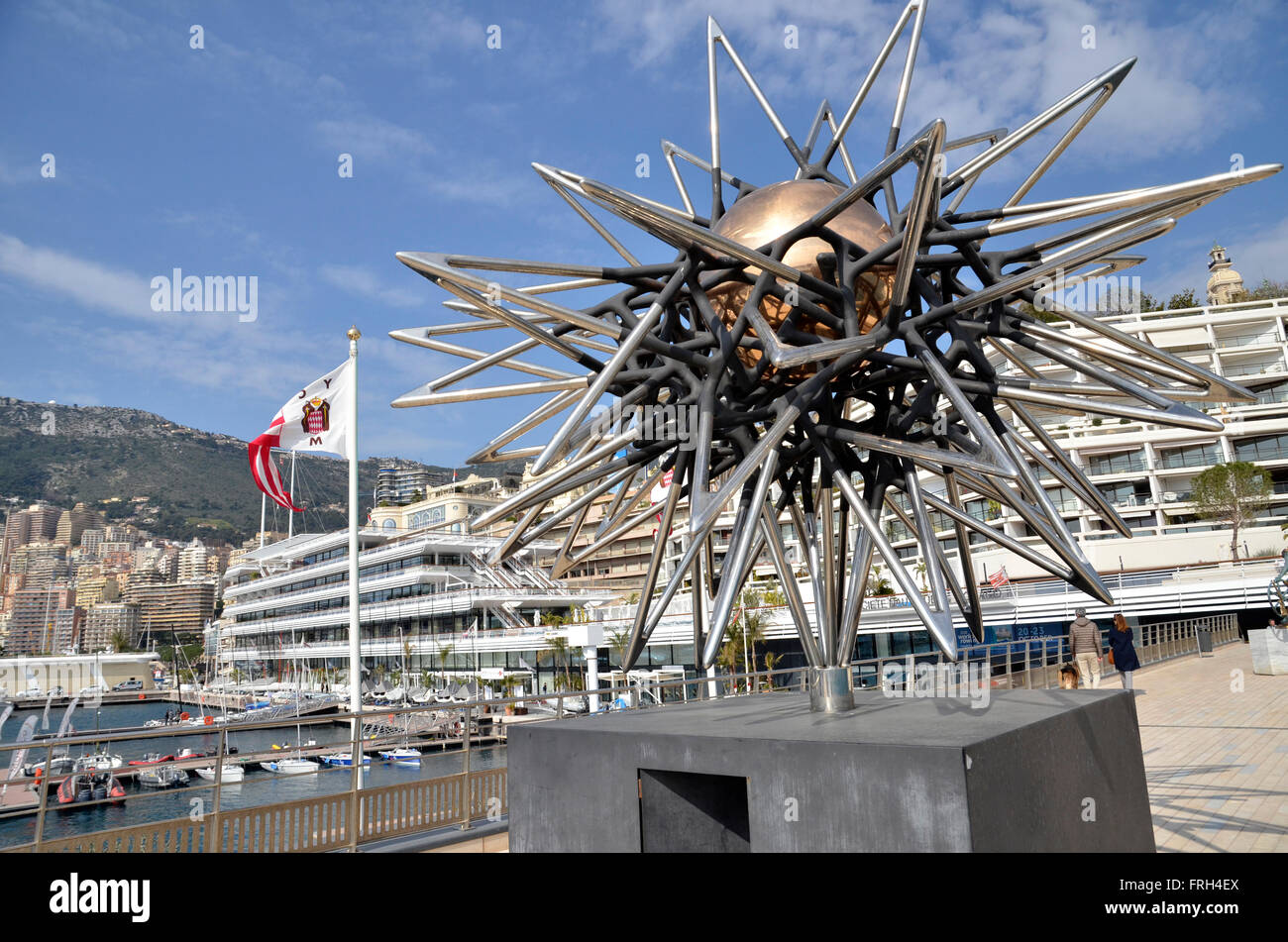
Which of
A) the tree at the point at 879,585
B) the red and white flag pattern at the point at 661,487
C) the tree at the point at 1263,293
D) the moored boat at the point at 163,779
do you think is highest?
the tree at the point at 1263,293

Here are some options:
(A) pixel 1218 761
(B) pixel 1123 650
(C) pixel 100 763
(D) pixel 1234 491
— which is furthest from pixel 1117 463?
(C) pixel 100 763

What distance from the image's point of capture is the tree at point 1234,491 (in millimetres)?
59250

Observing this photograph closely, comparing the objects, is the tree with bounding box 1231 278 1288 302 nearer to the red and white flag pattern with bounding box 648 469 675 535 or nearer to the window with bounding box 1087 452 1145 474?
the window with bounding box 1087 452 1145 474

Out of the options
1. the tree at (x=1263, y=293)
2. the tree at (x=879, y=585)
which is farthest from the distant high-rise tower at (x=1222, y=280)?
the tree at (x=879, y=585)

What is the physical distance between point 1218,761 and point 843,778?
10.3 meters

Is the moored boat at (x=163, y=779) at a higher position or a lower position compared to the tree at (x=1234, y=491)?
lower

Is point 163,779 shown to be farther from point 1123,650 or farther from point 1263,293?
point 1263,293

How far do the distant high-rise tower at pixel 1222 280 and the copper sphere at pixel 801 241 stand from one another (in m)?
118

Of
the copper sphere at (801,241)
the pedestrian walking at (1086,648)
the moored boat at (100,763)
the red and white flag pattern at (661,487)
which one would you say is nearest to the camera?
the copper sphere at (801,241)

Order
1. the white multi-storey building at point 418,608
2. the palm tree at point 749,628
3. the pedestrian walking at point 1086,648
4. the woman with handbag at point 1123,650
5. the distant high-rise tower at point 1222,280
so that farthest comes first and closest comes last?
the distant high-rise tower at point 1222,280, the white multi-storey building at point 418,608, the palm tree at point 749,628, the pedestrian walking at point 1086,648, the woman with handbag at point 1123,650

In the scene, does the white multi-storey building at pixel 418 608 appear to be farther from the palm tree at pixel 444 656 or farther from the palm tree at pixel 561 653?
the palm tree at pixel 561 653

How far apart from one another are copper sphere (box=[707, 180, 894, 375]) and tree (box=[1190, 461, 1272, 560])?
6383 centimetres
